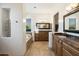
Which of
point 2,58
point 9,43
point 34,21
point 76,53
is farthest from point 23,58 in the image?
point 34,21

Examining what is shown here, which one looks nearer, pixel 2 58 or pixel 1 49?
pixel 2 58

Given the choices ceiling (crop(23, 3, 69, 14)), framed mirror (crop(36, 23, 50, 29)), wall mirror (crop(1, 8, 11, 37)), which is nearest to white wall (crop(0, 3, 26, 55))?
wall mirror (crop(1, 8, 11, 37))

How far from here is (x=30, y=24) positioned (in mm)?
10305

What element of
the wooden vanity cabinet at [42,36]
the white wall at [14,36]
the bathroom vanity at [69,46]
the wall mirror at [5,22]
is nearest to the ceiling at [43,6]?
the wall mirror at [5,22]

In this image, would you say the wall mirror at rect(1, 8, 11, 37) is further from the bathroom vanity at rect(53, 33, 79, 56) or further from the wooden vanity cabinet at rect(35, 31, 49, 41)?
the wooden vanity cabinet at rect(35, 31, 49, 41)

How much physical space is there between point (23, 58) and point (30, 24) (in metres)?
8.85

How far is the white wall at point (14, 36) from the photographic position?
456 centimetres

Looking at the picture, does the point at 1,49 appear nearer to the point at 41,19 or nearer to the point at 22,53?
the point at 22,53

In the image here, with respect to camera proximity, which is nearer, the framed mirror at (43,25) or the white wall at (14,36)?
the white wall at (14,36)

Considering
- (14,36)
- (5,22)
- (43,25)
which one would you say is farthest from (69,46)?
(43,25)

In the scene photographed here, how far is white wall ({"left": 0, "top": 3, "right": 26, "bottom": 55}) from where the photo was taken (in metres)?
4.56

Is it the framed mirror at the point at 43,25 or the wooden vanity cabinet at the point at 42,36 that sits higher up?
the framed mirror at the point at 43,25

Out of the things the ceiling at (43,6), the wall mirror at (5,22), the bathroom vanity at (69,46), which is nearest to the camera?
the bathroom vanity at (69,46)

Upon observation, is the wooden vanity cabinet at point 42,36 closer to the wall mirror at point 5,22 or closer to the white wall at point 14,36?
the wall mirror at point 5,22
